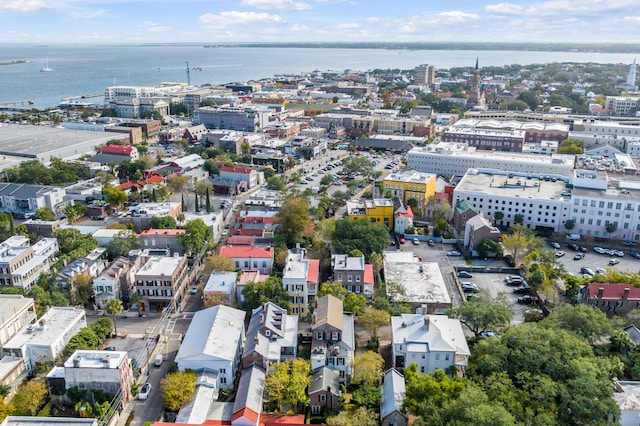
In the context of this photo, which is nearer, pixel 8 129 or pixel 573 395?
pixel 573 395

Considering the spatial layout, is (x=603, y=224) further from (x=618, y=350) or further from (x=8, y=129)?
(x=8, y=129)

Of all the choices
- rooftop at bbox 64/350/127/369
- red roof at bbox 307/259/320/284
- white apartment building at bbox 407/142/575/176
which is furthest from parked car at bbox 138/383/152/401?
white apartment building at bbox 407/142/575/176

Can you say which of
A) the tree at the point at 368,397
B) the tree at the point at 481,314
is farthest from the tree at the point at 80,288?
the tree at the point at 481,314

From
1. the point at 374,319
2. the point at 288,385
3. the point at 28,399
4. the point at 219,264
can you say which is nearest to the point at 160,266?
the point at 219,264

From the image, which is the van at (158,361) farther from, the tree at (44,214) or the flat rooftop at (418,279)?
the tree at (44,214)

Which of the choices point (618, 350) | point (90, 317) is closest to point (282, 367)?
point (90, 317)

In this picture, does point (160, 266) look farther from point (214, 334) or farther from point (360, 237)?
point (360, 237)

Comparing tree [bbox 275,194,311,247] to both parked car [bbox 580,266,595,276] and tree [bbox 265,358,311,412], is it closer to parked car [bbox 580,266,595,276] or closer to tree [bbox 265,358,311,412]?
tree [bbox 265,358,311,412]
